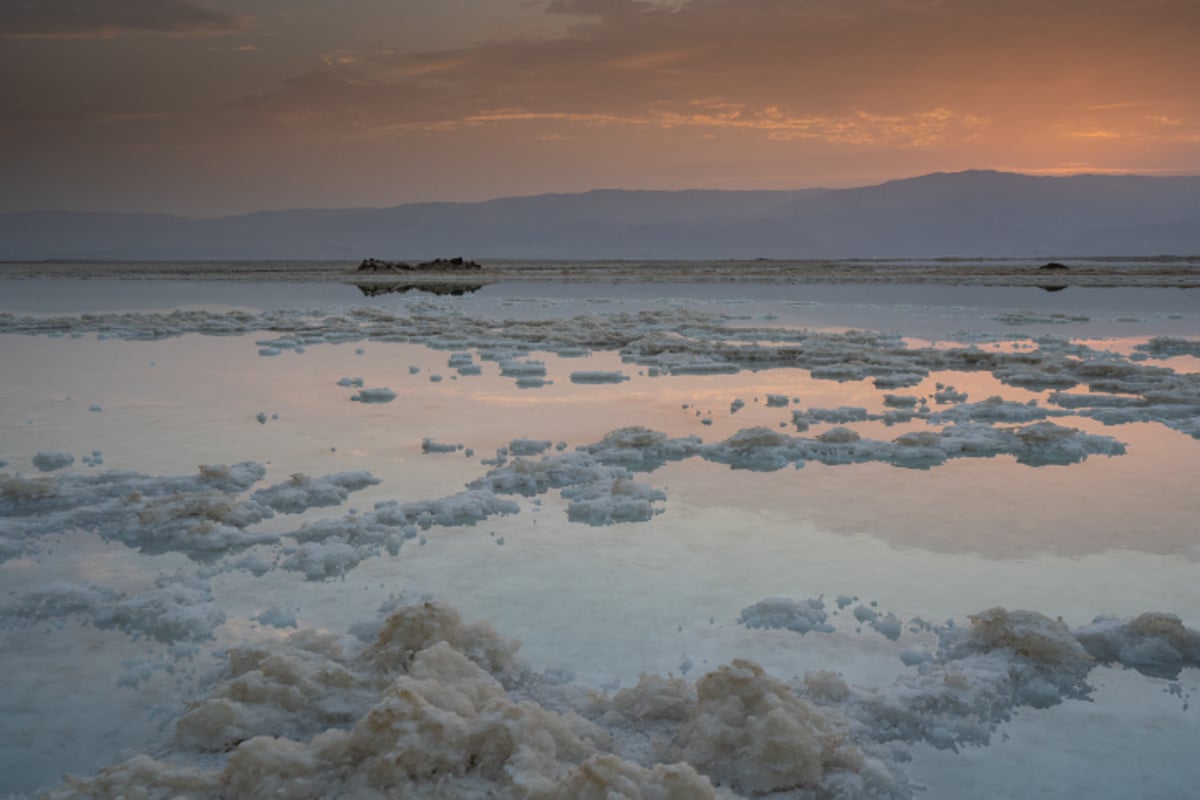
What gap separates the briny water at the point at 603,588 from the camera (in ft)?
9.73

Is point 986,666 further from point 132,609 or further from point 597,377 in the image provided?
point 597,377

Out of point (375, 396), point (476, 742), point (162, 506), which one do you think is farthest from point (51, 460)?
point (476, 742)

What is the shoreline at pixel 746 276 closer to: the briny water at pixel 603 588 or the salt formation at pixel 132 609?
the briny water at pixel 603 588

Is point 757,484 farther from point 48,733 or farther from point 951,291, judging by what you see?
point 951,291

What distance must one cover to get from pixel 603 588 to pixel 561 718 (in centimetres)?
139

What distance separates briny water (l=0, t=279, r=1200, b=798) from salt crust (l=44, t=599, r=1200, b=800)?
1 cm

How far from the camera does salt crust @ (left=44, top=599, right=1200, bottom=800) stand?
2.77 meters

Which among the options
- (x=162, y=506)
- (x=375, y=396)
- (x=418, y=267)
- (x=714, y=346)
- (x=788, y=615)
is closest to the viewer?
(x=788, y=615)

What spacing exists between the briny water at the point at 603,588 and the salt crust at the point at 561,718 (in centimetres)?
1

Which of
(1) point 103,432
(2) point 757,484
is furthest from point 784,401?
(1) point 103,432

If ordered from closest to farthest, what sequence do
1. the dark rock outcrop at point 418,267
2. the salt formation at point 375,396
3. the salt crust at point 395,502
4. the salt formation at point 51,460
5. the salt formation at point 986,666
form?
the salt formation at point 986,666, the salt crust at point 395,502, the salt formation at point 51,460, the salt formation at point 375,396, the dark rock outcrop at point 418,267

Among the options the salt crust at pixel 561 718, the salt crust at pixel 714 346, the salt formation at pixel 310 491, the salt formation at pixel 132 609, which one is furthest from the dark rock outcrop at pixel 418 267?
the salt crust at pixel 561 718

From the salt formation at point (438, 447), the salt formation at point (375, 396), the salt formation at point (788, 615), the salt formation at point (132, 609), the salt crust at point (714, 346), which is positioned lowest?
the salt formation at point (132, 609)

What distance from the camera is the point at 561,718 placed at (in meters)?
3.07
